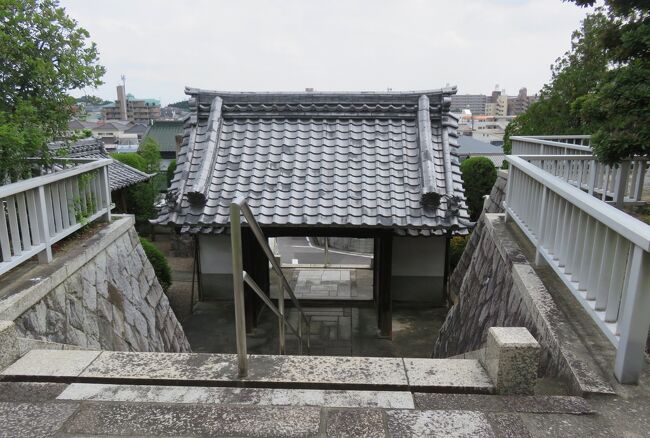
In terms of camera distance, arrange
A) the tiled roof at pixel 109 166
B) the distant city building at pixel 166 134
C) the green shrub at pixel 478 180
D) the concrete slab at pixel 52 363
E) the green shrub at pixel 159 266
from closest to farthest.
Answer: the concrete slab at pixel 52 363, the green shrub at pixel 159 266, the tiled roof at pixel 109 166, the green shrub at pixel 478 180, the distant city building at pixel 166 134

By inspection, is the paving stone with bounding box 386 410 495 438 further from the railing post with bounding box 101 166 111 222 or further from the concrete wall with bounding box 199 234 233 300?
the concrete wall with bounding box 199 234 233 300

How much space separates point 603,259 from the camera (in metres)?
2.32

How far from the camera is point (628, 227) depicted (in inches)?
78.7

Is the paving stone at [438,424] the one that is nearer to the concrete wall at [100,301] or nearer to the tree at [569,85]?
the concrete wall at [100,301]

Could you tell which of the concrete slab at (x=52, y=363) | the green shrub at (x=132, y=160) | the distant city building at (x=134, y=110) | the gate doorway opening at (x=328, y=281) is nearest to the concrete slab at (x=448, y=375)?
the concrete slab at (x=52, y=363)

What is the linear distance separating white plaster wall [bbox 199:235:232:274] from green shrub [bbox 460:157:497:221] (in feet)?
30.3

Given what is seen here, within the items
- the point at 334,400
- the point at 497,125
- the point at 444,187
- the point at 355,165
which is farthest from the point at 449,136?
the point at 497,125


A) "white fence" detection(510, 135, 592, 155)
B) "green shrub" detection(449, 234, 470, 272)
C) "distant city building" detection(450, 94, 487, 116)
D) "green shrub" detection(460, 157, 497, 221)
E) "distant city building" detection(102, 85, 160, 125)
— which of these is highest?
"distant city building" detection(450, 94, 487, 116)

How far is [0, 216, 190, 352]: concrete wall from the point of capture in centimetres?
312

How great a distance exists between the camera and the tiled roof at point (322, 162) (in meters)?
5.71

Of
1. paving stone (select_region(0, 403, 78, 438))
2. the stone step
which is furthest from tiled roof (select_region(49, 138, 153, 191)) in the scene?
paving stone (select_region(0, 403, 78, 438))

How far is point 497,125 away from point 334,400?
3337 inches

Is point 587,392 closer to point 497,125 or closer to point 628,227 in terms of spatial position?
point 628,227

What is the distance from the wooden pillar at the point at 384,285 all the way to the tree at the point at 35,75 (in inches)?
167
